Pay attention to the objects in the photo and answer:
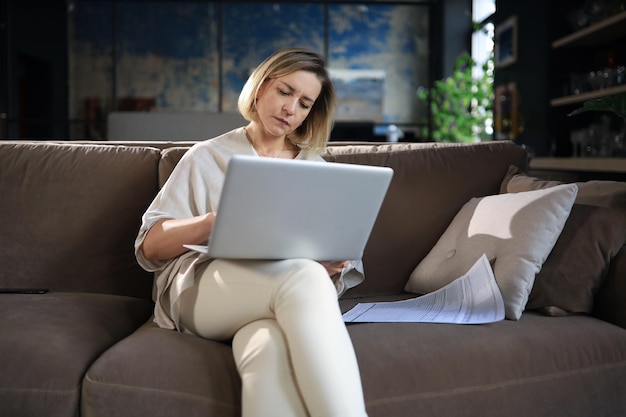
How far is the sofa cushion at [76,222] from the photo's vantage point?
2.11 m

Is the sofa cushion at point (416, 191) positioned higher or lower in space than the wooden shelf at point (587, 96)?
lower

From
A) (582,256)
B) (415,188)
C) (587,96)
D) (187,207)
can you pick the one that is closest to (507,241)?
(582,256)

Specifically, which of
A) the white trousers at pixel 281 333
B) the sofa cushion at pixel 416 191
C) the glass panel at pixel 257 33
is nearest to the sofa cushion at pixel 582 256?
the sofa cushion at pixel 416 191

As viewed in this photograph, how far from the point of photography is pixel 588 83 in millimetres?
4227

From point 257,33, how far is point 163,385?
6.14 metres

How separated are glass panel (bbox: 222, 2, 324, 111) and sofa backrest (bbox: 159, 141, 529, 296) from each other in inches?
201

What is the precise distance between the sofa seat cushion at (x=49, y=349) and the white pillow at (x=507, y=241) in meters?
0.85

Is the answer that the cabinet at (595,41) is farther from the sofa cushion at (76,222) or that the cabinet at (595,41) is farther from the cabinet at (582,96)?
the sofa cushion at (76,222)

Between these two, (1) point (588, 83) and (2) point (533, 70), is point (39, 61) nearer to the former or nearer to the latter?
(2) point (533, 70)

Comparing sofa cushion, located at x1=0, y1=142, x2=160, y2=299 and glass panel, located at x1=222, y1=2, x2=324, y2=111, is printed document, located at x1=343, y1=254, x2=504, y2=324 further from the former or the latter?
glass panel, located at x1=222, y1=2, x2=324, y2=111

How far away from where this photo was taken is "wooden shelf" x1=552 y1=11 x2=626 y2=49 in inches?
148

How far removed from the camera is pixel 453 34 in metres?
7.09

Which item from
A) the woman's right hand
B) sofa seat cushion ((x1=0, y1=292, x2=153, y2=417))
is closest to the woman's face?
the woman's right hand

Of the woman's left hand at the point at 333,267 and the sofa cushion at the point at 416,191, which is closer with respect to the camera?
the woman's left hand at the point at 333,267
